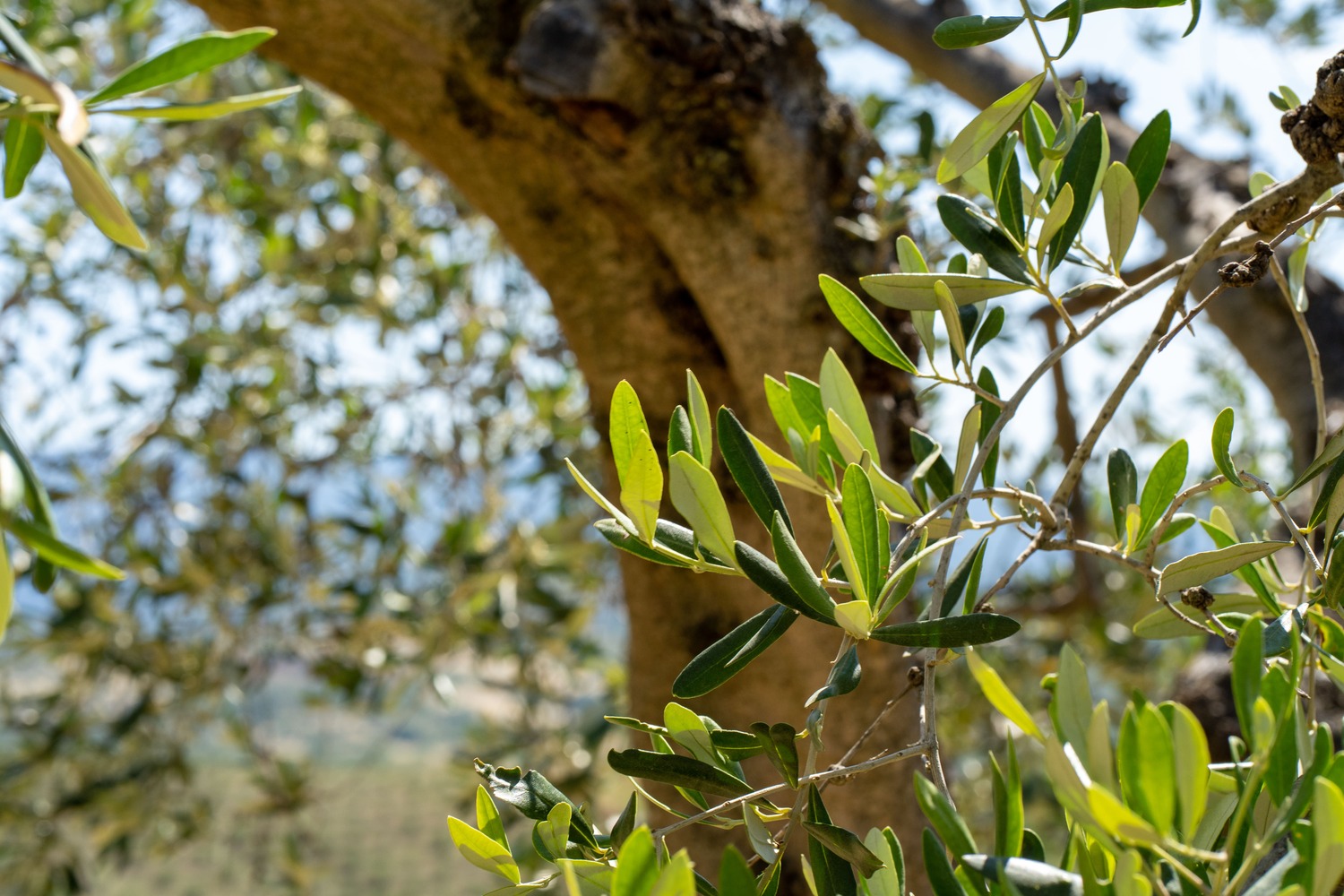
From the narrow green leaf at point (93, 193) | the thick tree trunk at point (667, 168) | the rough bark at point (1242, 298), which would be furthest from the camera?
the rough bark at point (1242, 298)

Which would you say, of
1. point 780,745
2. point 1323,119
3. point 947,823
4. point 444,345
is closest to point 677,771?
point 780,745

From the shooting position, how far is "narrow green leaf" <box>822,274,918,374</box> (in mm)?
538

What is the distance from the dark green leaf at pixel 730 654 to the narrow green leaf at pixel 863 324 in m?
0.16

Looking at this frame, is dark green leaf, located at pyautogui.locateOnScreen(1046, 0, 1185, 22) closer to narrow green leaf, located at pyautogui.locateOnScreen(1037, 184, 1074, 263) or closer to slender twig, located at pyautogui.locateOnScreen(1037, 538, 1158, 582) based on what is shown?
narrow green leaf, located at pyautogui.locateOnScreen(1037, 184, 1074, 263)

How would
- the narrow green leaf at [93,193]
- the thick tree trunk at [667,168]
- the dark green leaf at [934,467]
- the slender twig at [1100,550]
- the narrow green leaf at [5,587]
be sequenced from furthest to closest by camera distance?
the thick tree trunk at [667,168], the dark green leaf at [934,467], the slender twig at [1100,550], the narrow green leaf at [93,193], the narrow green leaf at [5,587]

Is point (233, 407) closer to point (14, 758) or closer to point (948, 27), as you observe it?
point (14, 758)

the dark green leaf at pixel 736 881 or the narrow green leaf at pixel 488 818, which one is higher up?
the dark green leaf at pixel 736 881

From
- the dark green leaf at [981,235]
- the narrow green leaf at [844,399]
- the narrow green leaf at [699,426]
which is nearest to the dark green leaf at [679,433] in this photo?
the narrow green leaf at [699,426]

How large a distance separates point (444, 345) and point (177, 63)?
2.03m

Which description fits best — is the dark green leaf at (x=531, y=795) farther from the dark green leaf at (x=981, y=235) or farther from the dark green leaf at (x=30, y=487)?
the dark green leaf at (x=981, y=235)

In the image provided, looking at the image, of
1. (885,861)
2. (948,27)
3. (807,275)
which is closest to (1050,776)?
(885,861)

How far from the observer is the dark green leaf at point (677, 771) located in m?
0.47

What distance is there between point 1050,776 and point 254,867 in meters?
2.69

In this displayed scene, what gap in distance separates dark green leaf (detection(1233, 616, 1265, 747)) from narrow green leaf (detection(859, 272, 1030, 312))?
24 centimetres
